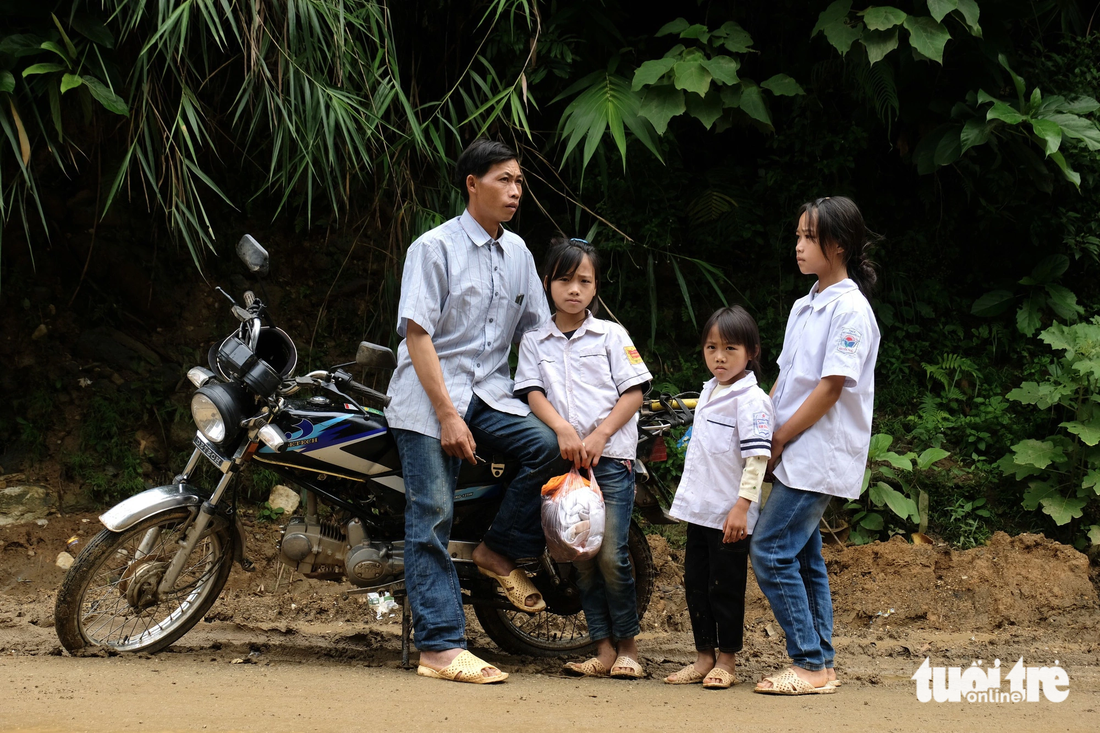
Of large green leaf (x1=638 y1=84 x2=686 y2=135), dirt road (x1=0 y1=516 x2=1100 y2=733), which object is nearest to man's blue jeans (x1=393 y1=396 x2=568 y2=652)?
dirt road (x1=0 y1=516 x2=1100 y2=733)

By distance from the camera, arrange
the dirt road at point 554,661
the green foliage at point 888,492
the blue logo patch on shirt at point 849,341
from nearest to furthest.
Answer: the dirt road at point 554,661 → the blue logo patch on shirt at point 849,341 → the green foliage at point 888,492

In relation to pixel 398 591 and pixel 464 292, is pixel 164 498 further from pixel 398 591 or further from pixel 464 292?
pixel 464 292

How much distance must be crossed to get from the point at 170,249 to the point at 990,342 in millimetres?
4991

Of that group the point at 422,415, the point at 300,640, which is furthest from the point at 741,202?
the point at 300,640

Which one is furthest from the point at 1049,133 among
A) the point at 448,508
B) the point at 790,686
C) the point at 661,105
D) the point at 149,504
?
the point at 149,504

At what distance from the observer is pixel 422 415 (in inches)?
136

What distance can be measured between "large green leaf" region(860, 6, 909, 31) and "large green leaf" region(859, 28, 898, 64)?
34mm

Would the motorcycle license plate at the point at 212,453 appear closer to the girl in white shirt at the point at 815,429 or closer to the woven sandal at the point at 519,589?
the woven sandal at the point at 519,589

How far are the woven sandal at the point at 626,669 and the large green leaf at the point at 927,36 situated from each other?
329 cm

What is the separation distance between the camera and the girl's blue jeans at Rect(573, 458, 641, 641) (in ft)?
11.6

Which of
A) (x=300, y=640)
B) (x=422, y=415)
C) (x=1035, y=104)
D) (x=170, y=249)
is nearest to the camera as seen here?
(x=422, y=415)

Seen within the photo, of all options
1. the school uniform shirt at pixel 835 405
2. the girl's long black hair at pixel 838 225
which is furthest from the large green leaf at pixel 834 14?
the school uniform shirt at pixel 835 405

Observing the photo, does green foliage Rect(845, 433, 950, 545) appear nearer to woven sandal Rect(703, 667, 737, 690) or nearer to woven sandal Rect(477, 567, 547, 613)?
woven sandal Rect(703, 667, 737, 690)

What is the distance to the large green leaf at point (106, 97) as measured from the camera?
4.57 metres
